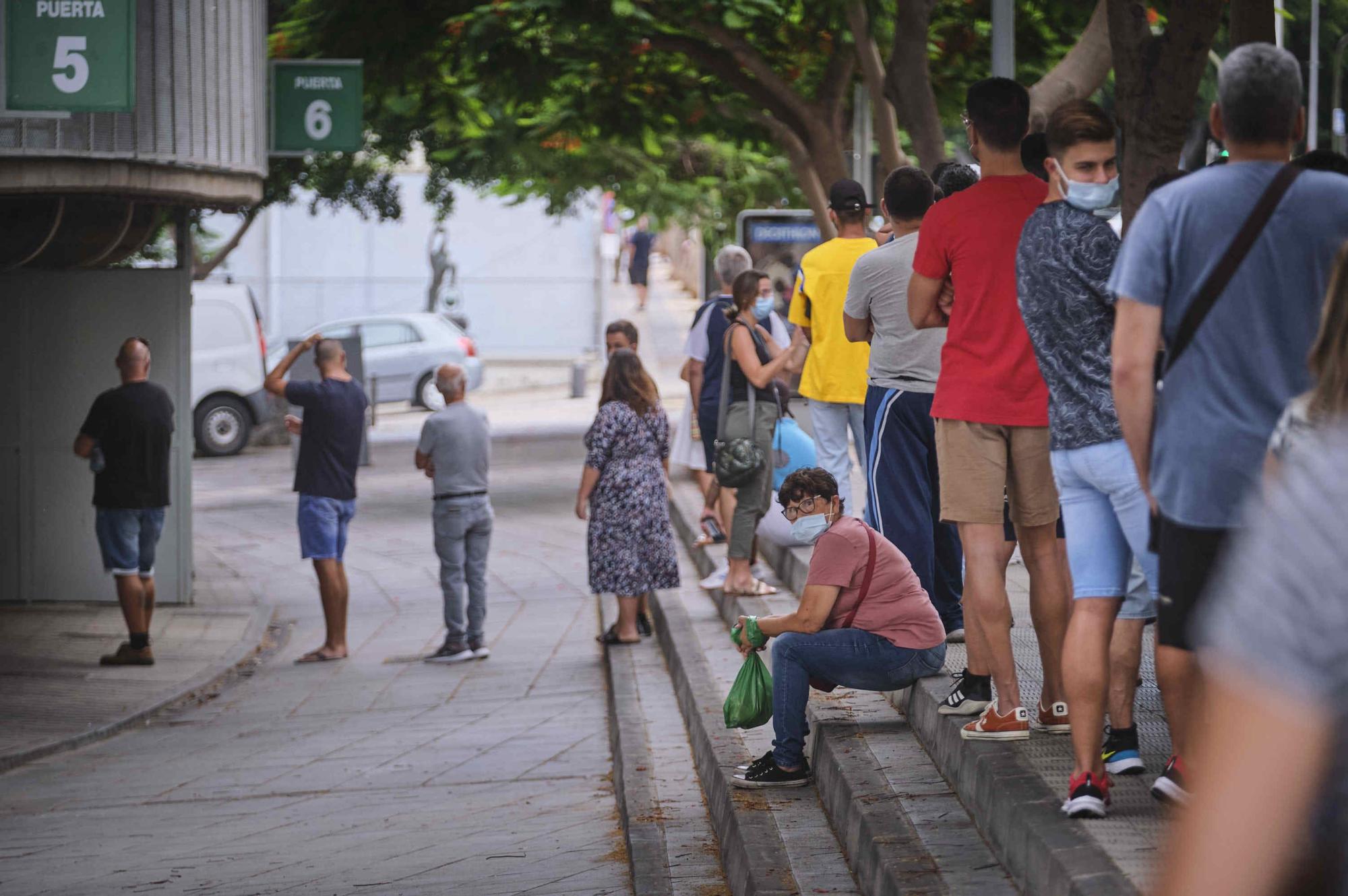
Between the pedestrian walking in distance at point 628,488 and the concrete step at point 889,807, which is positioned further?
the pedestrian walking in distance at point 628,488

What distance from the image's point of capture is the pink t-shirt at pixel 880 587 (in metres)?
5.66

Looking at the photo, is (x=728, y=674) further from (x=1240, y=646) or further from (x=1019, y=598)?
(x=1240, y=646)

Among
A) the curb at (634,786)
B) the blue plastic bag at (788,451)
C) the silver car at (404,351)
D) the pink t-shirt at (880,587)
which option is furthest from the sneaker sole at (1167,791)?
the silver car at (404,351)

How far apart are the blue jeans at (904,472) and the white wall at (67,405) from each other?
6894 millimetres

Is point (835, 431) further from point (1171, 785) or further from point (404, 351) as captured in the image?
point (404, 351)

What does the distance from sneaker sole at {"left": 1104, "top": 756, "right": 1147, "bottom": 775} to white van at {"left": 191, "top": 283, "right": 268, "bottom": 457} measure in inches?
759

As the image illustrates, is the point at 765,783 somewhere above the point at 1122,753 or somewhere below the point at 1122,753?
below

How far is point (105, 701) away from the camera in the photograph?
9359 mm

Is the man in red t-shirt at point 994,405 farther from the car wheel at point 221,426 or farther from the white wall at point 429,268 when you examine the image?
the white wall at point 429,268

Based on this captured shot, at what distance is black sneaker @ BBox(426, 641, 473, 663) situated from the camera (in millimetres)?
10406

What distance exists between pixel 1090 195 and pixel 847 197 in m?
3.12

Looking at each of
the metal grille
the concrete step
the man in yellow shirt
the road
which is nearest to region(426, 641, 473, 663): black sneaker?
the road

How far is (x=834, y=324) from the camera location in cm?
740

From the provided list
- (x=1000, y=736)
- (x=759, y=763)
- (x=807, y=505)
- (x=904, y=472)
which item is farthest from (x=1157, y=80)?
(x=1000, y=736)
